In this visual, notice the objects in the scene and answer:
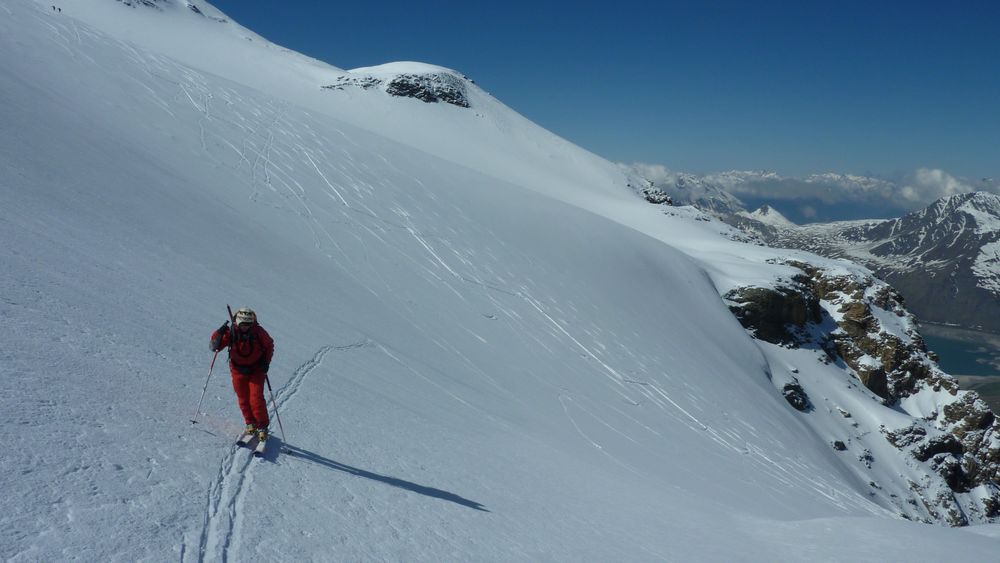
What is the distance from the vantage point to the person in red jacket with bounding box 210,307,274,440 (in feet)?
19.4

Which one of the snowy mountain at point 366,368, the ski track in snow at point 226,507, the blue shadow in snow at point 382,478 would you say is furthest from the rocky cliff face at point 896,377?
the ski track in snow at point 226,507

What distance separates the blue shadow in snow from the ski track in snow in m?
0.63

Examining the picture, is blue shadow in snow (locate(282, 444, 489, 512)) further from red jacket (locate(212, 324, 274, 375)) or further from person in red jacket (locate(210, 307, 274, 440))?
red jacket (locate(212, 324, 274, 375))

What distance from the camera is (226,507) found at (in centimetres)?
457

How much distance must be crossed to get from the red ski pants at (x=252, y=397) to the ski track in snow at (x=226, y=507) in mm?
366

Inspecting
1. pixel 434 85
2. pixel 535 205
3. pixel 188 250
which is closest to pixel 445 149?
pixel 434 85

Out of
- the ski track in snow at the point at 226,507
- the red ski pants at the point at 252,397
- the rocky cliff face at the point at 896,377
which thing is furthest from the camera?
the rocky cliff face at the point at 896,377

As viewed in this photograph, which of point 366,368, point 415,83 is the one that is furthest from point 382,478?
point 415,83

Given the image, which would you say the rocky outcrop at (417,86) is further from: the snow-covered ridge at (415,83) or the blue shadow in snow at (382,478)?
the blue shadow in snow at (382,478)

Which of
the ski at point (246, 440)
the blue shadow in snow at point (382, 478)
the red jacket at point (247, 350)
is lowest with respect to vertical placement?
the blue shadow in snow at point (382, 478)

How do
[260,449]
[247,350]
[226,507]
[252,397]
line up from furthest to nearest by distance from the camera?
1. [247,350]
2. [252,397]
3. [260,449]
4. [226,507]

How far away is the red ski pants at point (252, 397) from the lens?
592 centimetres

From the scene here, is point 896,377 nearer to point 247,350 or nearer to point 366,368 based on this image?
point 366,368

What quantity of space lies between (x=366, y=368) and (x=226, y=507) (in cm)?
632
